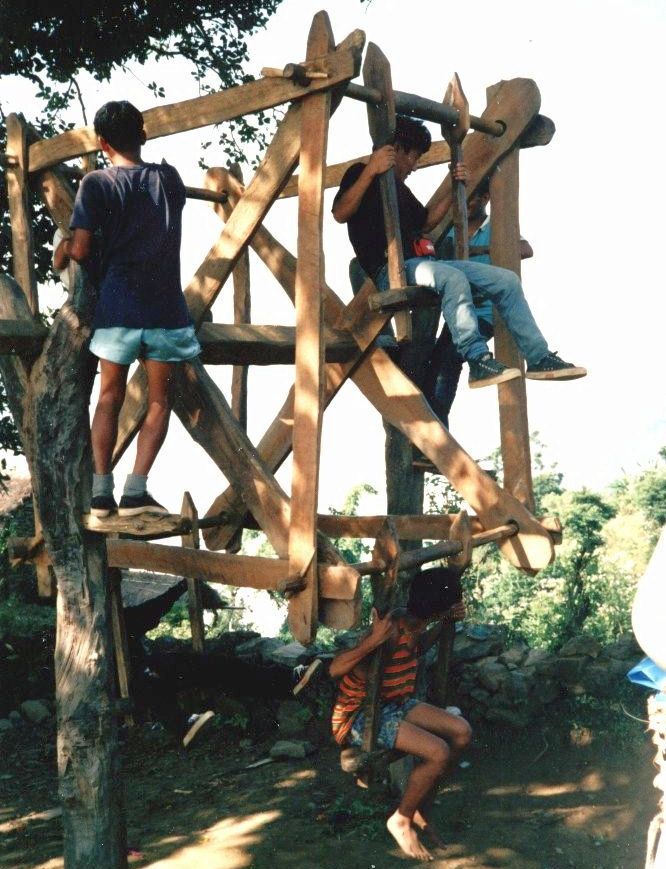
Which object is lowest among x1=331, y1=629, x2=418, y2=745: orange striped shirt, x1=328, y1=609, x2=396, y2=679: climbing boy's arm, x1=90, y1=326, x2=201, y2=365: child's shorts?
x1=331, y1=629, x2=418, y2=745: orange striped shirt

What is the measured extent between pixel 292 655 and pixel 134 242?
524 cm

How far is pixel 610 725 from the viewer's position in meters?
7.16

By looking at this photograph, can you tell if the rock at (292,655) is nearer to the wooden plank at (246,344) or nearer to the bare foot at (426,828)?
the bare foot at (426,828)

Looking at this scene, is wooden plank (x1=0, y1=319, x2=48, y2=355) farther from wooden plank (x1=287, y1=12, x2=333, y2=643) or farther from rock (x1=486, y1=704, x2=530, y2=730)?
rock (x1=486, y1=704, x2=530, y2=730)

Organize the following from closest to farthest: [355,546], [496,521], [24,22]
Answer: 1. [496,521]
2. [24,22]
3. [355,546]

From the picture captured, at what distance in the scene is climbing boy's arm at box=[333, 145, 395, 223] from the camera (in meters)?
4.34

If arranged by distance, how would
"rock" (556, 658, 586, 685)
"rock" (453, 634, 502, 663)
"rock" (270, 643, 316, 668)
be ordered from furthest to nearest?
"rock" (270, 643, 316, 668), "rock" (453, 634, 502, 663), "rock" (556, 658, 586, 685)

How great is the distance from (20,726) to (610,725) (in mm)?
4733

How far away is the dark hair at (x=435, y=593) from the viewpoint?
4797mm

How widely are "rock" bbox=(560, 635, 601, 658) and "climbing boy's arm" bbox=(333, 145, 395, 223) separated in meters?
4.39

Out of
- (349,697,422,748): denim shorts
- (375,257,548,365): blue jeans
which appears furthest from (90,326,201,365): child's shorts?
(349,697,422,748): denim shorts

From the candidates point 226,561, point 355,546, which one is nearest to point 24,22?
point 226,561

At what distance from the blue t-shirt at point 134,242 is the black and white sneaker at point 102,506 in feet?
2.24

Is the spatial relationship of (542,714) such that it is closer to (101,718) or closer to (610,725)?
(610,725)
